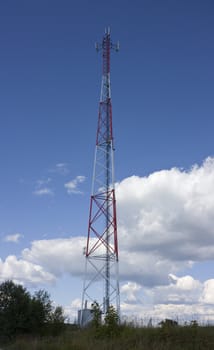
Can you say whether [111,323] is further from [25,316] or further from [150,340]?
[25,316]

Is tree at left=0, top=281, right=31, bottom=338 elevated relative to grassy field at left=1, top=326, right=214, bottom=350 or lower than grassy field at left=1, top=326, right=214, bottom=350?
elevated

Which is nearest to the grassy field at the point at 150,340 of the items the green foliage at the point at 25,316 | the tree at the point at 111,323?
the tree at the point at 111,323

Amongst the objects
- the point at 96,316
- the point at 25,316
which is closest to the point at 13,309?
the point at 25,316

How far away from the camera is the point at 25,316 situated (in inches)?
1572

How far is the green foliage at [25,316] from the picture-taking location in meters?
39.2

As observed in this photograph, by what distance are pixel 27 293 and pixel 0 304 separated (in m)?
2.59

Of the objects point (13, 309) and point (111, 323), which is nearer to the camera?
point (111, 323)

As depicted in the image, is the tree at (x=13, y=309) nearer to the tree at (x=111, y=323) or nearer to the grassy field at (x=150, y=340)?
the grassy field at (x=150, y=340)

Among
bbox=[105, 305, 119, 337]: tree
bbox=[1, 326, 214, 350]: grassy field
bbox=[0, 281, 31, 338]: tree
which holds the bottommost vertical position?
bbox=[1, 326, 214, 350]: grassy field

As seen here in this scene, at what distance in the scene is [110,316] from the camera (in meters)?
24.0

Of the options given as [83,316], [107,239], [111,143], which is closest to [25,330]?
[83,316]

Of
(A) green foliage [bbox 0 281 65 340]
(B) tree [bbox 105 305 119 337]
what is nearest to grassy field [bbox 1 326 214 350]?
(B) tree [bbox 105 305 119 337]

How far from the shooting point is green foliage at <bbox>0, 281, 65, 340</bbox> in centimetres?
3922

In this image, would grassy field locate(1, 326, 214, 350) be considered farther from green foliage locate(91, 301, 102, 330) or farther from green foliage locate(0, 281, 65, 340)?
green foliage locate(0, 281, 65, 340)
